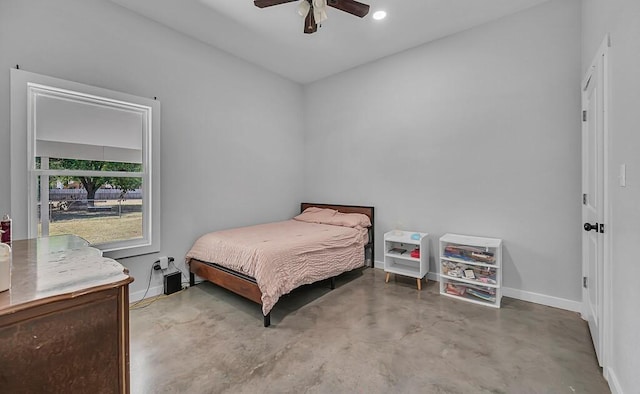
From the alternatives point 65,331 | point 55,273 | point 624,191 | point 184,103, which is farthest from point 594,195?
point 184,103

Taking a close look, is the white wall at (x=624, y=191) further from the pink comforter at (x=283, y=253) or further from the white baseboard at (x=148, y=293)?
the white baseboard at (x=148, y=293)

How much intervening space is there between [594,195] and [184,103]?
13.2 ft

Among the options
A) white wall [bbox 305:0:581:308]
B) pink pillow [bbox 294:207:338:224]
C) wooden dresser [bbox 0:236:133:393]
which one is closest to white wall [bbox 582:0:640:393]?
white wall [bbox 305:0:581:308]

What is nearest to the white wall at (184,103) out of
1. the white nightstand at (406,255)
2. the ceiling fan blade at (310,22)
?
the ceiling fan blade at (310,22)

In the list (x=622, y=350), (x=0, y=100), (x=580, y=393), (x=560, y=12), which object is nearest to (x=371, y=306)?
(x=580, y=393)

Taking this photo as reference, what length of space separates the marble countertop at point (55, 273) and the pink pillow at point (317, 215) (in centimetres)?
291

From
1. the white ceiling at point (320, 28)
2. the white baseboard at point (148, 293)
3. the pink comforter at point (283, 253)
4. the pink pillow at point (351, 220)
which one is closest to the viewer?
the pink comforter at point (283, 253)

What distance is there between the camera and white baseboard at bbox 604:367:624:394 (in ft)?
4.93

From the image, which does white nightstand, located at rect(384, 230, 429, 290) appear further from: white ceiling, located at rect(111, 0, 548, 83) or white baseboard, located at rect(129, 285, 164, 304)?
white baseboard, located at rect(129, 285, 164, 304)

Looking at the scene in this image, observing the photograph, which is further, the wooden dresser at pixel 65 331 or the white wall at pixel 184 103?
the white wall at pixel 184 103

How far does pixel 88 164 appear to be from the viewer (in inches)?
105

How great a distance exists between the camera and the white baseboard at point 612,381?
1503mm

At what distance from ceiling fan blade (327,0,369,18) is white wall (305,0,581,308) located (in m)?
1.52

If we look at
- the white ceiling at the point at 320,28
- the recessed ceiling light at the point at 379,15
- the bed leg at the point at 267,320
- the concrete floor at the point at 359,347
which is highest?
the white ceiling at the point at 320,28
